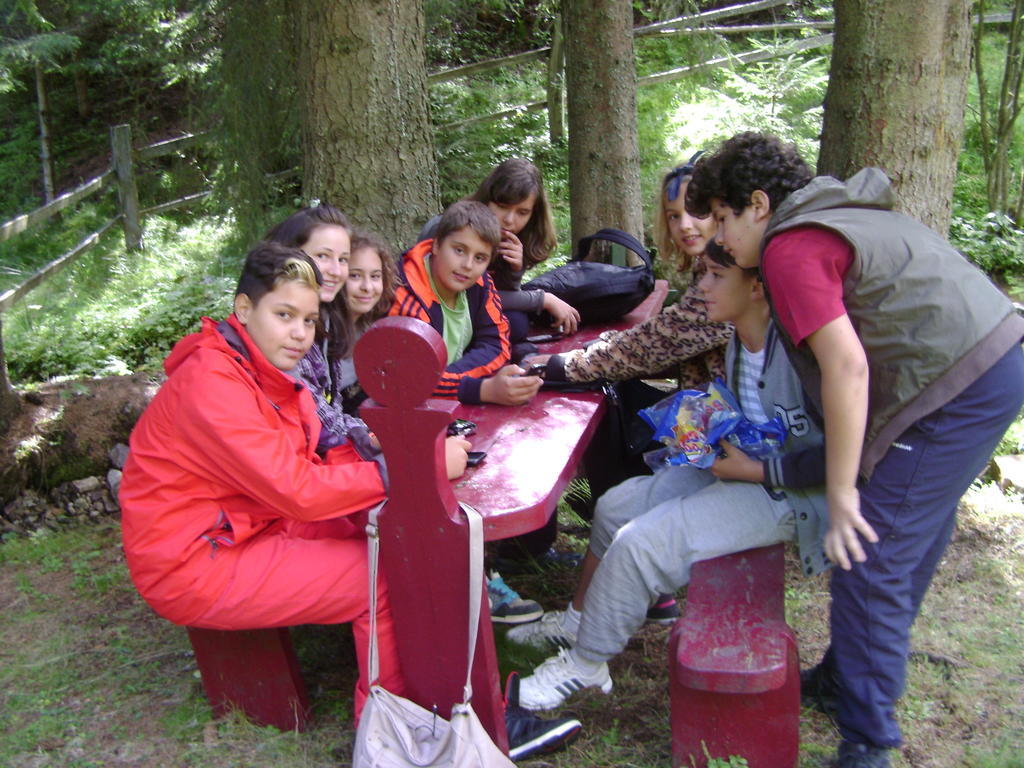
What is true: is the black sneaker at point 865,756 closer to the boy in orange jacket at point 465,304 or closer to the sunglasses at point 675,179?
the boy in orange jacket at point 465,304

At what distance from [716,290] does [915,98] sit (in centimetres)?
131

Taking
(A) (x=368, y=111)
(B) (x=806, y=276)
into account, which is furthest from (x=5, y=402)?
(B) (x=806, y=276)

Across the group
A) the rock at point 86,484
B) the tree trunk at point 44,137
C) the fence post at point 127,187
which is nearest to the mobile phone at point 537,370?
the rock at point 86,484

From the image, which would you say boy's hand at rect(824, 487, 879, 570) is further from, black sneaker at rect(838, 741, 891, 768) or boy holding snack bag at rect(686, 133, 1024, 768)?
black sneaker at rect(838, 741, 891, 768)

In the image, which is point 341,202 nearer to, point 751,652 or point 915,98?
point 915,98

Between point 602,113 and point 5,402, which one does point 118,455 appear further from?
point 602,113

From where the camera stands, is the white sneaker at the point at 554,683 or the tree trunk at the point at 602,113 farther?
the tree trunk at the point at 602,113

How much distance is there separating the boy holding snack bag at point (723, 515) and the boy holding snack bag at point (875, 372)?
0.64ft

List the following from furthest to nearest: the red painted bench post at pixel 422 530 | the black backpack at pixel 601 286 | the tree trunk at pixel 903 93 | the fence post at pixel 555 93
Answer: the fence post at pixel 555 93, the black backpack at pixel 601 286, the tree trunk at pixel 903 93, the red painted bench post at pixel 422 530

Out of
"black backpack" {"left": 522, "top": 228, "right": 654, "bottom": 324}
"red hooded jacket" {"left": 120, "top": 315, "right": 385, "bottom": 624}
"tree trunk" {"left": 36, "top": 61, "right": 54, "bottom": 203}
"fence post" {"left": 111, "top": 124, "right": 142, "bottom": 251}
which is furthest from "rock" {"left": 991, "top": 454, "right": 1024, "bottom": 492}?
"tree trunk" {"left": 36, "top": 61, "right": 54, "bottom": 203}

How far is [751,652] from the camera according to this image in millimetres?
2357

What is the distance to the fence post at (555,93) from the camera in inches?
445

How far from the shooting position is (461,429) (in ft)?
9.75

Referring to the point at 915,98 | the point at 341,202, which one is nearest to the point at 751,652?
the point at 915,98
